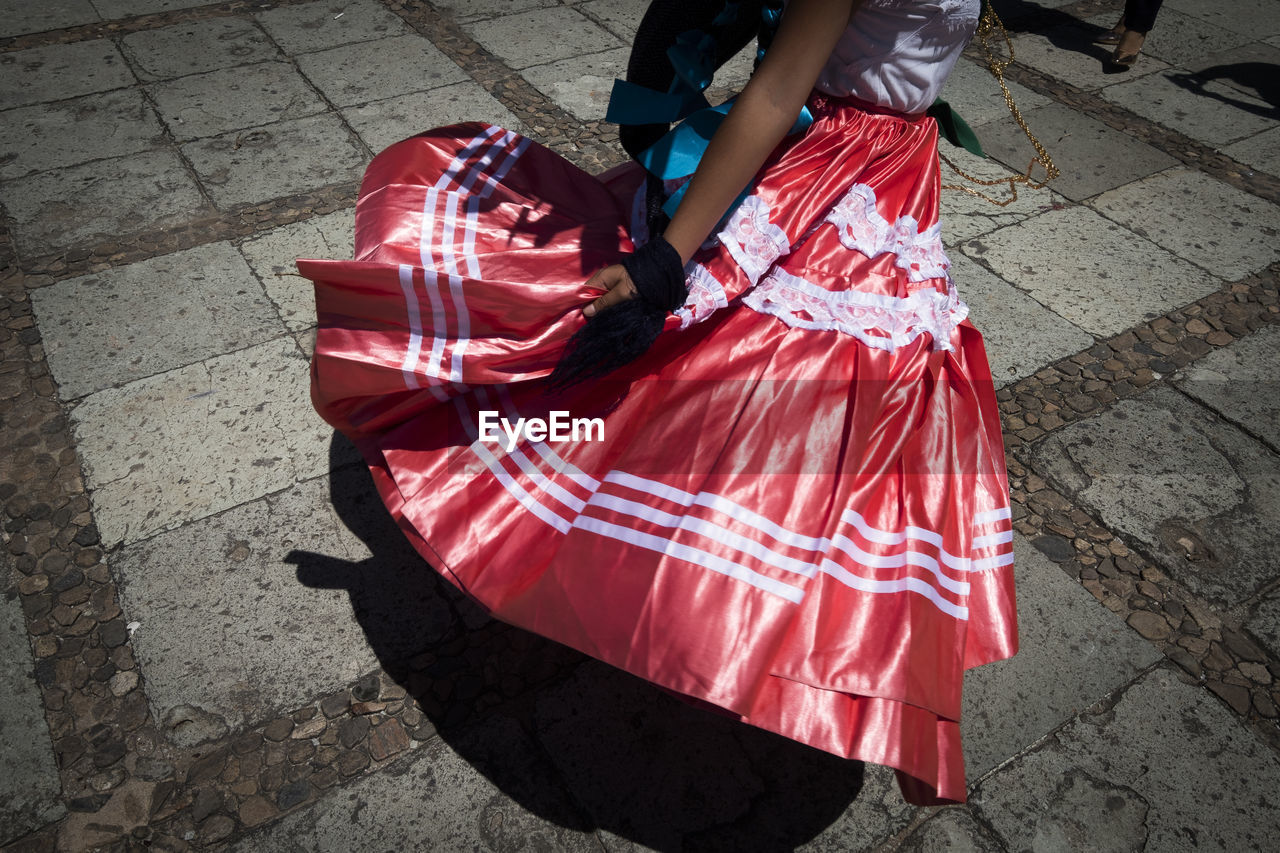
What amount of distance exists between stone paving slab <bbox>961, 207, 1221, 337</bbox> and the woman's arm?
2.45 metres

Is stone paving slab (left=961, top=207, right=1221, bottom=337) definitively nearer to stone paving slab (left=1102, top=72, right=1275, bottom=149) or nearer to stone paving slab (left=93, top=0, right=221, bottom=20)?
stone paving slab (left=1102, top=72, right=1275, bottom=149)

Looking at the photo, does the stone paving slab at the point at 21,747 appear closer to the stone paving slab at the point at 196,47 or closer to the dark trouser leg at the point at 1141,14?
the stone paving slab at the point at 196,47

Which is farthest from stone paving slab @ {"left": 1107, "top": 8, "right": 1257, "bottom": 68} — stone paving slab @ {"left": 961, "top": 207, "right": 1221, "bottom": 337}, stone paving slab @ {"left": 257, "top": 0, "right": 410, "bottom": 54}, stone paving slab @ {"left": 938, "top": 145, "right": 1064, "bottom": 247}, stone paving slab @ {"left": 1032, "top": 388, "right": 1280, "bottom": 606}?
stone paving slab @ {"left": 257, "top": 0, "right": 410, "bottom": 54}

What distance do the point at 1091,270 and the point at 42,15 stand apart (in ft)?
19.8

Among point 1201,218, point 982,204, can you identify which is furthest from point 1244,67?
point 982,204

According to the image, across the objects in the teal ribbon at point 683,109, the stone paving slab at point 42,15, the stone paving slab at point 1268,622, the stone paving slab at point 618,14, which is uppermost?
the teal ribbon at point 683,109

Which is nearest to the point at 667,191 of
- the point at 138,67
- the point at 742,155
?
the point at 742,155

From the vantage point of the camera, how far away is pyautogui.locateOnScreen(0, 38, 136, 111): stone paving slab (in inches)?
178

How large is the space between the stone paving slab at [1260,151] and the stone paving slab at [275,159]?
451 cm

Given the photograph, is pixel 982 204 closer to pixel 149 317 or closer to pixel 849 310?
pixel 849 310

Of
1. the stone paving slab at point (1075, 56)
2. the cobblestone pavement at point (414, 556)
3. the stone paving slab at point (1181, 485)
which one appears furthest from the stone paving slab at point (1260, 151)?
the stone paving slab at point (1181, 485)

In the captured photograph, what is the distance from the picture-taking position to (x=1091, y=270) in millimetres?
3814

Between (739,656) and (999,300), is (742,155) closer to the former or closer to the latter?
(739,656)

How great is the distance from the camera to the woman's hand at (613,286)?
5.54 feet
